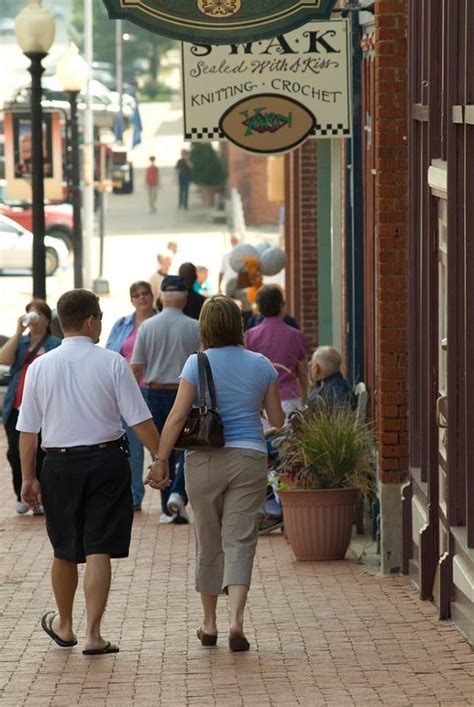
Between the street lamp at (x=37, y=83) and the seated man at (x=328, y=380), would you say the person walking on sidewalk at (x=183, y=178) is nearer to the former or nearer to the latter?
the street lamp at (x=37, y=83)

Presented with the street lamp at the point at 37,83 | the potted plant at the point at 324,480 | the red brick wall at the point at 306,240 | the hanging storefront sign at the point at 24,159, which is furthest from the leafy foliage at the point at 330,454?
the hanging storefront sign at the point at 24,159

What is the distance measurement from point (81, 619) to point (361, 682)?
2.32 meters

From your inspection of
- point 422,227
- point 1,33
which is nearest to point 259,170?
point 1,33

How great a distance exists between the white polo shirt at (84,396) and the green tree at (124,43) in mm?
72771

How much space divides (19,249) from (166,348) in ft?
101

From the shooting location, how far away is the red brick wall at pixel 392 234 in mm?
10688

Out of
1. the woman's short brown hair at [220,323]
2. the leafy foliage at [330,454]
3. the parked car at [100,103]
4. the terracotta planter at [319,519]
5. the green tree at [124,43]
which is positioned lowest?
Answer: the terracotta planter at [319,519]

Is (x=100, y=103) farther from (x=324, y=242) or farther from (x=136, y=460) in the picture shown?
(x=136, y=460)

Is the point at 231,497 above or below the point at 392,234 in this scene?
below

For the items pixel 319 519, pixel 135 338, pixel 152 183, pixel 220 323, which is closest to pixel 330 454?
pixel 319 519

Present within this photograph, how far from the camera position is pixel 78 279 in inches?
1176

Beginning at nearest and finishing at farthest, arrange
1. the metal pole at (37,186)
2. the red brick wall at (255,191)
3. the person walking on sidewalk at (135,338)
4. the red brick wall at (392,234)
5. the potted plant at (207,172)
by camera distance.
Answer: the red brick wall at (392,234) → the person walking on sidewalk at (135,338) → the metal pole at (37,186) → the red brick wall at (255,191) → the potted plant at (207,172)

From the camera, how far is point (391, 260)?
10680mm

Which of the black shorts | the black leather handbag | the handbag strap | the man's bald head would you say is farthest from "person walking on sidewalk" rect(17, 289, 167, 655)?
the man's bald head
